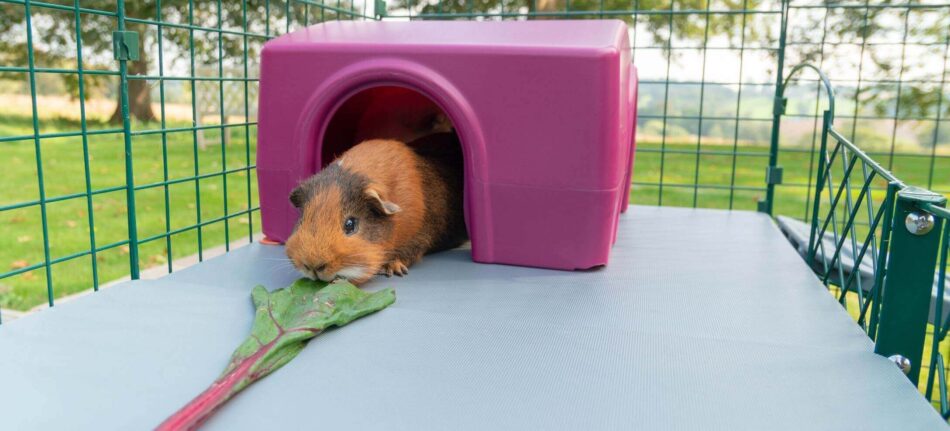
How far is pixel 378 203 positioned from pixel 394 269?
32 cm

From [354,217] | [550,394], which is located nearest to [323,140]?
[354,217]

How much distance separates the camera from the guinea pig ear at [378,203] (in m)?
2.55

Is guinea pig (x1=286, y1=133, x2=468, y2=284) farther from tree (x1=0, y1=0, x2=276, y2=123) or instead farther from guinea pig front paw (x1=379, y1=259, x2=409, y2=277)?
tree (x1=0, y1=0, x2=276, y2=123)

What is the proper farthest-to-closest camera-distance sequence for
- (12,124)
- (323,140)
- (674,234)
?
1. (12,124)
2. (674,234)
3. (323,140)

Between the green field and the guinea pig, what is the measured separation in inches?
47.2

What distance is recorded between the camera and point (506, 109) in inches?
110

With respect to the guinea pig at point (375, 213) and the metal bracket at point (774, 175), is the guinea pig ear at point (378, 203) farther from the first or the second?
the metal bracket at point (774, 175)

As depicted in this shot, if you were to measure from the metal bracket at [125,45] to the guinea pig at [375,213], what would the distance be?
79cm

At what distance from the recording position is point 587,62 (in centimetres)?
266

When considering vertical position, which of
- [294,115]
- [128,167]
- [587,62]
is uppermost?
[587,62]

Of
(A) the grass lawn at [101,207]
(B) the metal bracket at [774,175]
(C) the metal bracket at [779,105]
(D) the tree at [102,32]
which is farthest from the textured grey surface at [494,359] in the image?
(D) the tree at [102,32]

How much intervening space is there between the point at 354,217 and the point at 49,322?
999mm

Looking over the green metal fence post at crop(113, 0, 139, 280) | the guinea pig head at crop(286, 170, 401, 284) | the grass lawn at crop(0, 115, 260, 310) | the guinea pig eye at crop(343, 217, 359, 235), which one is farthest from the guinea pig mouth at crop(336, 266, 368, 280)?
the grass lawn at crop(0, 115, 260, 310)

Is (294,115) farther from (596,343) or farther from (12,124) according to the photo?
(12,124)
